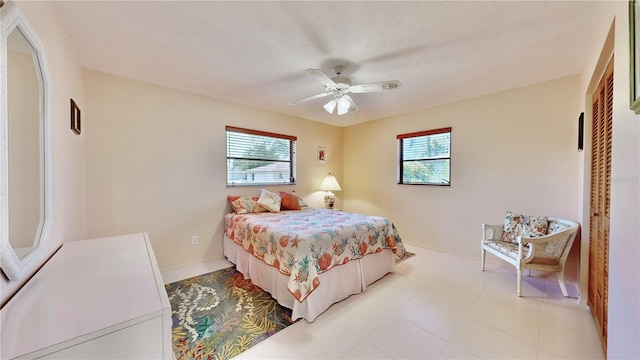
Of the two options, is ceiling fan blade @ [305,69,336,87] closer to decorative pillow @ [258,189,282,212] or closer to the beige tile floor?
decorative pillow @ [258,189,282,212]

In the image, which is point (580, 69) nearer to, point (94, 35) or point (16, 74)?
point (16, 74)

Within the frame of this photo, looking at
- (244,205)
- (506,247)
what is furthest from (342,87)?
(506,247)

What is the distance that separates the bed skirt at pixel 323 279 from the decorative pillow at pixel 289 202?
3.20 ft

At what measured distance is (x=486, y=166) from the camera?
3264mm

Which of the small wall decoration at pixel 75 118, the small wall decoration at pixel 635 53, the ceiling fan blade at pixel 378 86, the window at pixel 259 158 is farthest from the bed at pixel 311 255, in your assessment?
the small wall decoration at pixel 635 53

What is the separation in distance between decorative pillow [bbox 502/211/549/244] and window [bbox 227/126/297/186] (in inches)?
126

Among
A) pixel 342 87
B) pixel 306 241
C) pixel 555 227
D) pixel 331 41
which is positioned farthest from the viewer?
pixel 555 227

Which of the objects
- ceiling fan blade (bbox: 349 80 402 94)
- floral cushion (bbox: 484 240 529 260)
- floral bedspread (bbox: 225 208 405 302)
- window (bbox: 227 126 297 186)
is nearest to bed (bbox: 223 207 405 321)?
floral bedspread (bbox: 225 208 405 302)

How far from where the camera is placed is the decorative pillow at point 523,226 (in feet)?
8.75

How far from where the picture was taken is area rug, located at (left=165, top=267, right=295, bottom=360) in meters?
1.68

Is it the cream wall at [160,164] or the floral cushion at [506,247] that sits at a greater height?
the cream wall at [160,164]

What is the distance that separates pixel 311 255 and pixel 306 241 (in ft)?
0.42

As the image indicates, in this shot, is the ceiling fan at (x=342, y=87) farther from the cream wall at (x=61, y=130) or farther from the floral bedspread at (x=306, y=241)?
the cream wall at (x=61, y=130)

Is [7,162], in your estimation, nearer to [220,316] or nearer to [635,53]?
[220,316]
